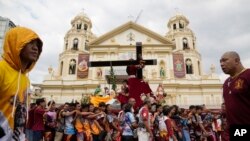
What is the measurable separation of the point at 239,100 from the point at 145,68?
34264mm

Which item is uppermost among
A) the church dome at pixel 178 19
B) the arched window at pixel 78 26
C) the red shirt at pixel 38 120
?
the church dome at pixel 178 19

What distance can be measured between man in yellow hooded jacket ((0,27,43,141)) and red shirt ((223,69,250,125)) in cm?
224

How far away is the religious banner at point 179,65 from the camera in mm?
37125

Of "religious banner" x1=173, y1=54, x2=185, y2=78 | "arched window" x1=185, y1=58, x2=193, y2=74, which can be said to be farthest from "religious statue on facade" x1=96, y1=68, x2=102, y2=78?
"arched window" x1=185, y1=58, x2=193, y2=74

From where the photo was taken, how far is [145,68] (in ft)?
121

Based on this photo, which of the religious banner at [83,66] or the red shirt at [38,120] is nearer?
the red shirt at [38,120]

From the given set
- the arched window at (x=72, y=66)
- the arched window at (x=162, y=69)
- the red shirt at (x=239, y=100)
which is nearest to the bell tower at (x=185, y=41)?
the arched window at (x=162, y=69)

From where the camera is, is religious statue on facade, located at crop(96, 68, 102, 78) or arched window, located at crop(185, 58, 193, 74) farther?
arched window, located at crop(185, 58, 193, 74)

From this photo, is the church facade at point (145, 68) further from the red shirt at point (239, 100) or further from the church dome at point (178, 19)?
the red shirt at point (239, 100)

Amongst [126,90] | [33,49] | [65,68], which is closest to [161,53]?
[65,68]

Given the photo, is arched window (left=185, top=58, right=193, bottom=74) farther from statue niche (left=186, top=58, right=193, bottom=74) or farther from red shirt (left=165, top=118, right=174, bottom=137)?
red shirt (left=165, top=118, right=174, bottom=137)

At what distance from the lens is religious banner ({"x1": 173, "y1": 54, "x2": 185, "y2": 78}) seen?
37125 mm

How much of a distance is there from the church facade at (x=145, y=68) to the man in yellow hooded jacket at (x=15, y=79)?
31.7 meters

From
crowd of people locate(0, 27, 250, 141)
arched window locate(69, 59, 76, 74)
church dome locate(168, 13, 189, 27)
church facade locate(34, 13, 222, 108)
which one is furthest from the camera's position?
church dome locate(168, 13, 189, 27)
